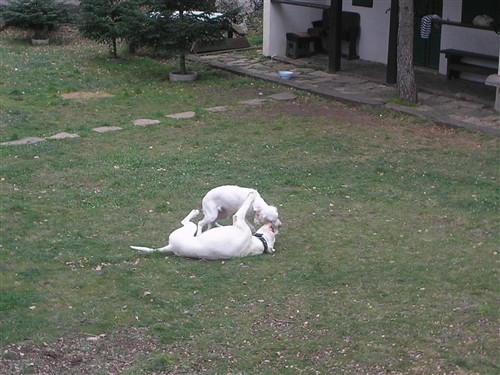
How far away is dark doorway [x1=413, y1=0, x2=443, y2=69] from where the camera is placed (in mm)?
14984

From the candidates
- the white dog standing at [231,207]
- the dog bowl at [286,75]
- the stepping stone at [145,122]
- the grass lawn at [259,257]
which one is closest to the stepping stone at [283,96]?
the grass lawn at [259,257]

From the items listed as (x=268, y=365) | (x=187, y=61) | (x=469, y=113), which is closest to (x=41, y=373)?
(x=268, y=365)

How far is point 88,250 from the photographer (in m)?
7.05

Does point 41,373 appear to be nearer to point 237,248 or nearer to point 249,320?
point 249,320

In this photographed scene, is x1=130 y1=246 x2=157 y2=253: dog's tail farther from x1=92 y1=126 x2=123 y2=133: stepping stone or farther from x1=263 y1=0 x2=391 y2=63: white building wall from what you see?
x1=263 y1=0 x2=391 y2=63: white building wall

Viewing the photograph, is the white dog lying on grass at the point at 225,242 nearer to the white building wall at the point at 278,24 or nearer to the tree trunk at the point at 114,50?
the tree trunk at the point at 114,50

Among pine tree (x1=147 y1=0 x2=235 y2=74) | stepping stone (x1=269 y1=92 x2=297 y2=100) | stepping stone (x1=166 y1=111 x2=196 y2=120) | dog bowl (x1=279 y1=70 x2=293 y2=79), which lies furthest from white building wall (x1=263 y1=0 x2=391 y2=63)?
stepping stone (x1=166 y1=111 x2=196 y2=120)

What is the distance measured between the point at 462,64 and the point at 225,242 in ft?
28.6

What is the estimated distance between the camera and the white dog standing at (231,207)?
6.96 metres

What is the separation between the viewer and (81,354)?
5.32m

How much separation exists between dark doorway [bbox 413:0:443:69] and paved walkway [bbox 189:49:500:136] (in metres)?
0.35

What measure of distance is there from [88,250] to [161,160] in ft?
9.25

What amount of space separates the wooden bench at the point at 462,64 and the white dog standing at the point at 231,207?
7.71 m

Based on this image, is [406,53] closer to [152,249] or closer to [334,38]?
[334,38]
